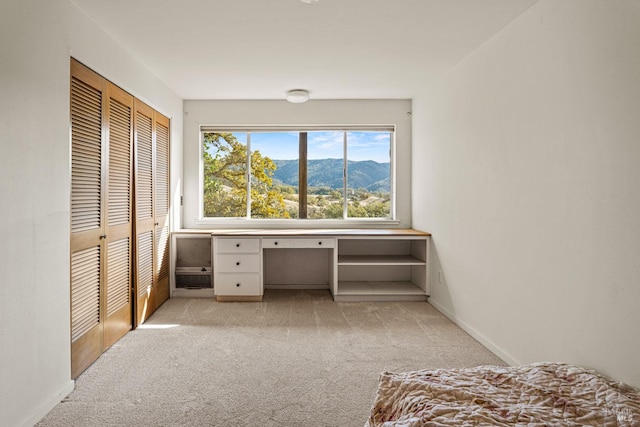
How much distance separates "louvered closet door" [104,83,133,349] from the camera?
9.90ft

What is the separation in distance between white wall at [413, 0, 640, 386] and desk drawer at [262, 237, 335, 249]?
1.38 m

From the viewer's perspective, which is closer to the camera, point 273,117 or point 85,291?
point 85,291

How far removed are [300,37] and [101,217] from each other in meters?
1.99

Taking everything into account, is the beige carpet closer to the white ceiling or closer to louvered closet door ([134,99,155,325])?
louvered closet door ([134,99,155,325])

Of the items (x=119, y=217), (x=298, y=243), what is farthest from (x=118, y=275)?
(x=298, y=243)

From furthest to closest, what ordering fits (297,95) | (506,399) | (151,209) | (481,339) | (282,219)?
(282,219)
(297,95)
(151,209)
(481,339)
(506,399)

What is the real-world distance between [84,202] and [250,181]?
2.60 meters

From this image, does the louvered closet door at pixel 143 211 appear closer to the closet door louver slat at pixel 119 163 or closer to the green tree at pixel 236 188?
the closet door louver slat at pixel 119 163

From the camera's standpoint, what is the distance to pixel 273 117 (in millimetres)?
4953

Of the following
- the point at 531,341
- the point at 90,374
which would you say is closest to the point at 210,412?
the point at 90,374

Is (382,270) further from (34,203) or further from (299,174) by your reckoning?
(34,203)

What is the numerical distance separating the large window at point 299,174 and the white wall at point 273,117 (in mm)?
159

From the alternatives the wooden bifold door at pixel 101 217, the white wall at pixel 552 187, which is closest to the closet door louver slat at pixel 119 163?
the wooden bifold door at pixel 101 217

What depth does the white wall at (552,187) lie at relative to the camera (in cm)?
182
